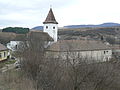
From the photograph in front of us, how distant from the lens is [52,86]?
1472 centimetres

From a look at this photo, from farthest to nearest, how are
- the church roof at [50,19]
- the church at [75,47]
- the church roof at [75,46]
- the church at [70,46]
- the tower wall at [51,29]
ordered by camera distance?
the tower wall at [51,29], the church roof at [50,19], the church roof at [75,46], the church at [70,46], the church at [75,47]

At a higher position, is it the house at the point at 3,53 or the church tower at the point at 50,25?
the church tower at the point at 50,25

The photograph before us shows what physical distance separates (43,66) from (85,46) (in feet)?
80.6

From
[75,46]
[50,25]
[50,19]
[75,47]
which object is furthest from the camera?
[50,25]

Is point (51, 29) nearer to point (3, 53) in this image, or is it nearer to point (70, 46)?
point (70, 46)

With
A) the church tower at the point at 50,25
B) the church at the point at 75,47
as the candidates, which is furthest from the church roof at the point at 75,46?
the church tower at the point at 50,25

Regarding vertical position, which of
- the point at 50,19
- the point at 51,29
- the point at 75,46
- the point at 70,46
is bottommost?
the point at 75,46

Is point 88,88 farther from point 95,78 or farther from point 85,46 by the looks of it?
point 85,46

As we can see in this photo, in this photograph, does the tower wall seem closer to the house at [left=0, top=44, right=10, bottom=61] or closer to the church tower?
the church tower

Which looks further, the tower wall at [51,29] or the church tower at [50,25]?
the tower wall at [51,29]

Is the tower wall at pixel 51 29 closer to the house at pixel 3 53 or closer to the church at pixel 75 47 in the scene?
the church at pixel 75 47

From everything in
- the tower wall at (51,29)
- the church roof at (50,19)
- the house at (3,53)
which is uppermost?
the church roof at (50,19)

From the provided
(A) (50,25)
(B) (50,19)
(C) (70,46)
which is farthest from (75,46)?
(B) (50,19)

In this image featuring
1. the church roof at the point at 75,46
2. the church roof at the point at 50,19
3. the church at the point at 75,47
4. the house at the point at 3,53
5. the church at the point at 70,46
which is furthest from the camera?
the church roof at the point at 50,19
